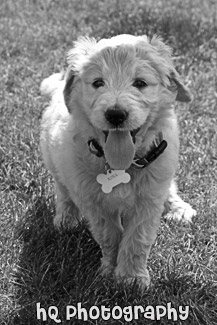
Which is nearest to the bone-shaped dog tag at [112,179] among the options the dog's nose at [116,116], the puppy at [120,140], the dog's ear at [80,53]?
the puppy at [120,140]

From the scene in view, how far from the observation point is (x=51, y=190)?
4.35m

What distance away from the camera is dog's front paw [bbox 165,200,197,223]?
4.10 meters

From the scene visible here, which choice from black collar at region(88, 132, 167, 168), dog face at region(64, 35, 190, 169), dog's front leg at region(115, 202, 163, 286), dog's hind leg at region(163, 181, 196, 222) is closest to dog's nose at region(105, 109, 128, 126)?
dog face at region(64, 35, 190, 169)

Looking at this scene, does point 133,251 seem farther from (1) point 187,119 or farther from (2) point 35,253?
(1) point 187,119

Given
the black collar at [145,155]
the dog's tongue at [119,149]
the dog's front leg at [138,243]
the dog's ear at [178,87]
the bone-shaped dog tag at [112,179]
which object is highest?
the dog's ear at [178,87]

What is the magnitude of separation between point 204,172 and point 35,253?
146 centimetres

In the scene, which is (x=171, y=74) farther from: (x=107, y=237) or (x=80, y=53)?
(x=107, y=237)

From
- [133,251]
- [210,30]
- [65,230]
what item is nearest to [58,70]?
[210,30]

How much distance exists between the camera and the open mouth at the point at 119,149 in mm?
3250

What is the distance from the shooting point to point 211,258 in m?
3.71

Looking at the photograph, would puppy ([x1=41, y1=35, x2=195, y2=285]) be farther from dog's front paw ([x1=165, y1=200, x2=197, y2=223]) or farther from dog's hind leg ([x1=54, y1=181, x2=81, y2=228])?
dog's front paw ([x1=165, y1=200, x2=197, y2=223])

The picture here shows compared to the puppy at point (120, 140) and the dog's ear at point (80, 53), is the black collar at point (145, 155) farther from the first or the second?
the dog's ear at point (80, 53)

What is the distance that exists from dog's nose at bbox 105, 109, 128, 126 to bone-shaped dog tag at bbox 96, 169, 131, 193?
34 cm

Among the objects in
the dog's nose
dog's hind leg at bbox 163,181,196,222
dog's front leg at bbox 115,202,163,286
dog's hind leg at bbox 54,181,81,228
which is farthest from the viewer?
dog's hind leg at bbox 163,181,196,222
